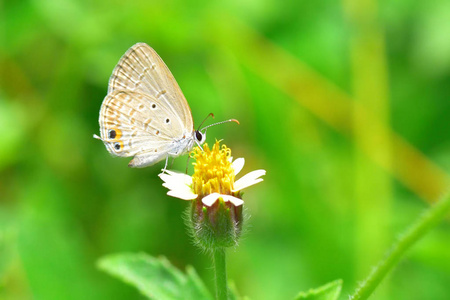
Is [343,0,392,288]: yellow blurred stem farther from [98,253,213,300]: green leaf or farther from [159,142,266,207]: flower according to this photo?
[98,253,213,300]: green leaf

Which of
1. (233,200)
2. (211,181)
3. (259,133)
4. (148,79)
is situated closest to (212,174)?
(211,181)

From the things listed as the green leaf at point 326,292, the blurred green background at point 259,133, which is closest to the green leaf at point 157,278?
the green leaf at point 326,292

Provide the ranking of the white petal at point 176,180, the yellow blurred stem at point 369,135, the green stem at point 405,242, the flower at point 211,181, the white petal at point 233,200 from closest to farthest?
the green stem at point 405,242 < the white petal at point 233,200 < the flower at point 211,181 < the white petal at point 176,180 < the yellow blurred stem at point 369,135

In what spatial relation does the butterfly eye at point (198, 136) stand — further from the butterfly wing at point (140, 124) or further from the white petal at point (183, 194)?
the white petal at point (183, 194)

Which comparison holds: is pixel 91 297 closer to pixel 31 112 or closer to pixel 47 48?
pixel 31 112

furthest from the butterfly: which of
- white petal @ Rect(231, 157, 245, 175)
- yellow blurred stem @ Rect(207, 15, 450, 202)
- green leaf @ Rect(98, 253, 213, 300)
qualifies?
yellow blurred stem @ Rect(207, 15, 450, 202)

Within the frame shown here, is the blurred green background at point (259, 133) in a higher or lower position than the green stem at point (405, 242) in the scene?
higher
